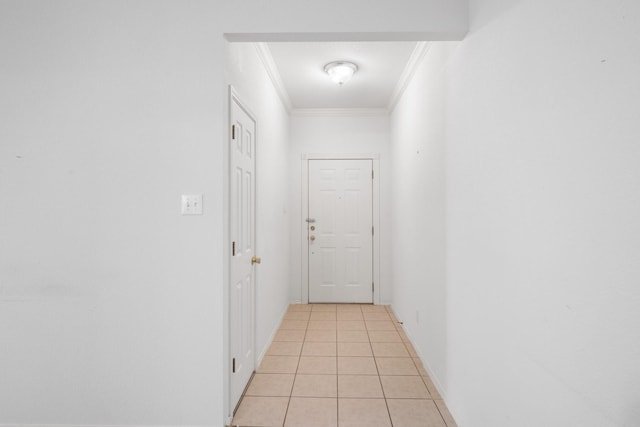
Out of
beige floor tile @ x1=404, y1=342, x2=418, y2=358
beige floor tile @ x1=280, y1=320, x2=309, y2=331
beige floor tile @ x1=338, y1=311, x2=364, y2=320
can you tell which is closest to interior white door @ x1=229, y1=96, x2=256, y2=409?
beige floor tile @ x1=280, y1=320, x2=309, y2=331

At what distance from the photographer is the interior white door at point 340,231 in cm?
490

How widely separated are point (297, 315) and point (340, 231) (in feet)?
4.21

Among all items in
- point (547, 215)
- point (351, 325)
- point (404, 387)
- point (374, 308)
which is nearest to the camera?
point (547, 215)

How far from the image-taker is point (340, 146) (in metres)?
4.89

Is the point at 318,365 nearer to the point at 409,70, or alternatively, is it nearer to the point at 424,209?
the point at 424,209

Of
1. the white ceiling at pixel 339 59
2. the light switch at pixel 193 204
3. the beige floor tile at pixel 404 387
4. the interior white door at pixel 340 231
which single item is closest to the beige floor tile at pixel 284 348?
the beige floor tile at pixel 404 387

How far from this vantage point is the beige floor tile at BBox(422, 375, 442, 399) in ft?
8.08

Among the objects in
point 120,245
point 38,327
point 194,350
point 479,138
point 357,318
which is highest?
point 479,138

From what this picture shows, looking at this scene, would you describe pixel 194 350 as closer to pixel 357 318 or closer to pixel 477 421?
pixel 477 421

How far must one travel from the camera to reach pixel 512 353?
4.93ft

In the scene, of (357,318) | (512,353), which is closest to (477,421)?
(512,353)

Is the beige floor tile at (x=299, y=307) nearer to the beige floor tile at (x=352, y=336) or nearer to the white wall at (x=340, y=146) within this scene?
the white wall at (x=340, y=146)

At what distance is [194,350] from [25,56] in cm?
193

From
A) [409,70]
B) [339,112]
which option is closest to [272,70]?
[409,70]
